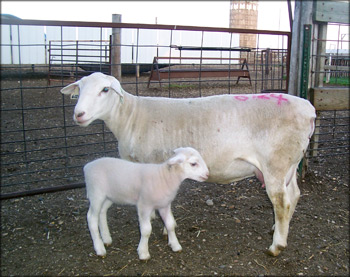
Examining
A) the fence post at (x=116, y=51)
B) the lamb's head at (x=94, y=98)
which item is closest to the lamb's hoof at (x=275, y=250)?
the lamb's head at (x=94, y=98)

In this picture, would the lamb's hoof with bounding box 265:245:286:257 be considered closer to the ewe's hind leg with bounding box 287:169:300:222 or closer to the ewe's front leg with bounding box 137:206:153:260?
the ewe's hind leg with bounding box 287:169:300:222

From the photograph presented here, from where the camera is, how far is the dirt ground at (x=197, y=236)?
111 inches

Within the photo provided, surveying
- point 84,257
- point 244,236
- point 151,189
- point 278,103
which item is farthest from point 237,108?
point 84,257

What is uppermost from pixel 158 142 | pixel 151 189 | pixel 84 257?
pixel 158 142

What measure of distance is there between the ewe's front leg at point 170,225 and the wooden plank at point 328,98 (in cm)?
250

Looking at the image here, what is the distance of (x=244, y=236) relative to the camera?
10.9 feet

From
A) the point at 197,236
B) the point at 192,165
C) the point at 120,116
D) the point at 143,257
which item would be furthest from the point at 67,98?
the point at 192,165

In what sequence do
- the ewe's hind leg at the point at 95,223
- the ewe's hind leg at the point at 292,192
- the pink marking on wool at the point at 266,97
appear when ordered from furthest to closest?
the ewe's hind leg at the point at 292,192 < the pink marking on wool at the point at 266,97 < the ewe's hind leg at the point at 95,223

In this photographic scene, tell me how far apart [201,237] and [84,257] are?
105 centimetres

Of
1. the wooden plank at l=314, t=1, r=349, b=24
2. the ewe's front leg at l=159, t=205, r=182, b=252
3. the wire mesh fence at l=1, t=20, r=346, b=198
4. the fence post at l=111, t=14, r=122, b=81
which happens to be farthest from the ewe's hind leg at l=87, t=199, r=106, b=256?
the fence post at l=111, t=14, r=122, b=81

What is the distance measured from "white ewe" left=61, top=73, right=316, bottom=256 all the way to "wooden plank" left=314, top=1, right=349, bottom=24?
1949 millimetres

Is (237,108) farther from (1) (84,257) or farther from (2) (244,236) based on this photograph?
(1) (84,257)

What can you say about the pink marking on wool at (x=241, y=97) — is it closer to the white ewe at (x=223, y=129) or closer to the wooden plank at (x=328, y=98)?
the white ewe at (x=223, y=129)

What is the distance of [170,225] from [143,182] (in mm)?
471
